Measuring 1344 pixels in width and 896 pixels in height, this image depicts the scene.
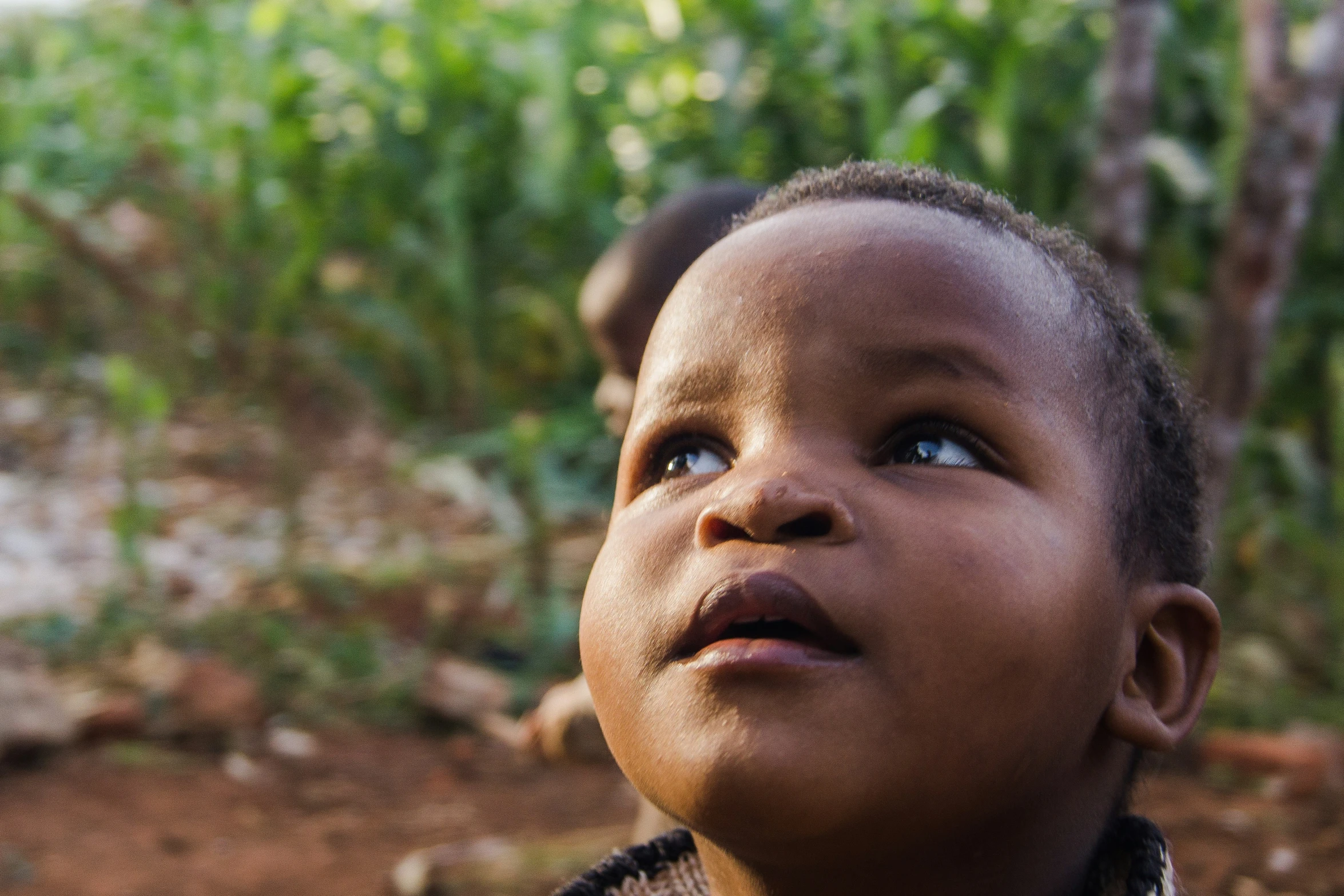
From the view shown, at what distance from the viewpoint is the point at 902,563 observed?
1156 mm

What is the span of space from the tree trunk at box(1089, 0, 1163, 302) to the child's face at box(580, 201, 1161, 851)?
234 centimetres

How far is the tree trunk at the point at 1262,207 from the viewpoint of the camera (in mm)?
3229

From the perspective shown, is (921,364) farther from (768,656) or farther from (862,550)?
(768,656)

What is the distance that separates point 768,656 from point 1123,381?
1.77ft

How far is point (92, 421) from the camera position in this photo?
6383mm

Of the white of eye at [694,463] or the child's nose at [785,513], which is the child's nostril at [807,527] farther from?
the white of eye at [694,463]

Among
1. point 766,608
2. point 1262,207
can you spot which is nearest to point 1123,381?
point 766,608

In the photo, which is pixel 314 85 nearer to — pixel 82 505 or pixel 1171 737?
pixel 82 505

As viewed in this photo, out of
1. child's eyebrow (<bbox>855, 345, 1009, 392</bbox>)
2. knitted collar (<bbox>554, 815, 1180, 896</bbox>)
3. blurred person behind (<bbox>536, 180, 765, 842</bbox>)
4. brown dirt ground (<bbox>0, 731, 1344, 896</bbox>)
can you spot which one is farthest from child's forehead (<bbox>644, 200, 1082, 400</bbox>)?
brown dirt ground (<bbox>0, 731, 1344, 896</bbox>)

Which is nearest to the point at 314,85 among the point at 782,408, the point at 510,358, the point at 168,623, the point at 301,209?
the point at 301,209

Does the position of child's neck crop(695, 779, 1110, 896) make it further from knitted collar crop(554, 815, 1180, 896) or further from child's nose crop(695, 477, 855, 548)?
child's nose crop(695, 477, 855, 548)

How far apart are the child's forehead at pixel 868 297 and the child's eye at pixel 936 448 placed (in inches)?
2.8

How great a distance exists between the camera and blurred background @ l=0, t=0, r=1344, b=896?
137 inches

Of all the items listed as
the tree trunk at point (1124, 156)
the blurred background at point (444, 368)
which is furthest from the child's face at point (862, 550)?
the tree trunk at point (1124, 156)
